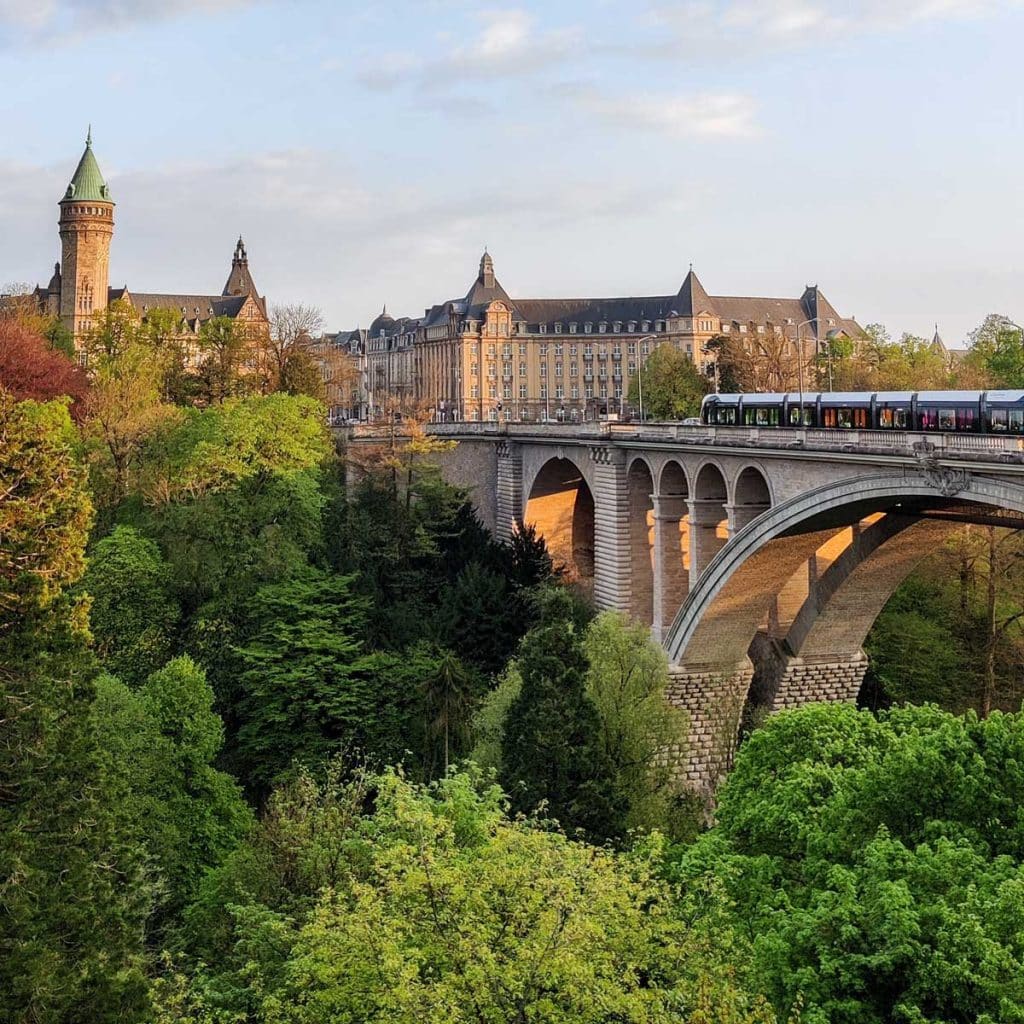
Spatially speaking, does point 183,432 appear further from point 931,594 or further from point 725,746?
point 931,594

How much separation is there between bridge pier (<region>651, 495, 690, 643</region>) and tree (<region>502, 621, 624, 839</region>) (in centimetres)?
1241

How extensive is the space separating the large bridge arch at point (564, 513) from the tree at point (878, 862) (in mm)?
38784

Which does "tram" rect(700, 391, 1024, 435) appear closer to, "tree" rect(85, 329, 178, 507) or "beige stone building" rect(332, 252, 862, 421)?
"tree" rect(85, 329, 178, 507)

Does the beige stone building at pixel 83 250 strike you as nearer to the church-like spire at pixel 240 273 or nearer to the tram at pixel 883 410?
the church-like spire at pixel 240 273

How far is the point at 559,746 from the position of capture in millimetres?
29906

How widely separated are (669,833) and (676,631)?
11329 mm

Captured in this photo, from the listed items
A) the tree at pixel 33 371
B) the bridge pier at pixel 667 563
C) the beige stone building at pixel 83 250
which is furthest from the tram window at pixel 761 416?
the beige stone building at pixel 83 250

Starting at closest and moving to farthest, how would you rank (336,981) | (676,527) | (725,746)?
1. (336,981)
2. (725,746)
3. (676,527)

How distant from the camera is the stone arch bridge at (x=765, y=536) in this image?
1168 inches

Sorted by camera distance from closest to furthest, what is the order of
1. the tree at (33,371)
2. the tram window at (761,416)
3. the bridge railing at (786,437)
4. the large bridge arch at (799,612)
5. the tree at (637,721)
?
the bridge railing at (786,437) < the tree at (637,721) < the large bridge arch at (799,612) < the tram window at (761,416) < the tree at (33,371)

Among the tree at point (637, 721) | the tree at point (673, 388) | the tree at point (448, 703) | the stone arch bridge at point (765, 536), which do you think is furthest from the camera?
the tree at point (673, 388)

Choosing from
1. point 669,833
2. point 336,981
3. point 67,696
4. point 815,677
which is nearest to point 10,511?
point 67,696

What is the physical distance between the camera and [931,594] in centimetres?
4947

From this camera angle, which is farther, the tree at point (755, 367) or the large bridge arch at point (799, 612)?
the tree at point (755, 367)
